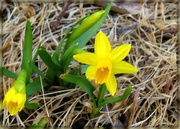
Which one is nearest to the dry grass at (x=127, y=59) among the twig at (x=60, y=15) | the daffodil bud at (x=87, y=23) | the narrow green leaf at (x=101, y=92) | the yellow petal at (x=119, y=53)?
the twig at (x=60, y=15)

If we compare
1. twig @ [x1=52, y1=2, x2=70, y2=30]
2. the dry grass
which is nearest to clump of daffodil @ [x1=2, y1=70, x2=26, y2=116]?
the dry grass

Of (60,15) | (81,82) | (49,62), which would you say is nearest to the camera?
(81,82)

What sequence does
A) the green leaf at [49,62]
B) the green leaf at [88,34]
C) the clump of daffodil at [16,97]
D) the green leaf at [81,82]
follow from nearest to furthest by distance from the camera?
the clump of daffodil at [16,97], the green leaf at [81,82], the green leaf at [49,62], the green leaf at [88,34]

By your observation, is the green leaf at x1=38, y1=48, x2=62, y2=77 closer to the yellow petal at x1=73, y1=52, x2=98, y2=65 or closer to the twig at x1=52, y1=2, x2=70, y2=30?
the yellow petal at x1=73, y1=52, x2=98, y2=65

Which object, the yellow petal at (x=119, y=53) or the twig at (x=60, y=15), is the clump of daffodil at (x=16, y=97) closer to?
the yellow petal at (x=119, y=53)

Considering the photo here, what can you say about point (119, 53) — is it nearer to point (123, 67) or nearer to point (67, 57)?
point (123, 67)

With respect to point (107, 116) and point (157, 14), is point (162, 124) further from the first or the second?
point (157, 14)

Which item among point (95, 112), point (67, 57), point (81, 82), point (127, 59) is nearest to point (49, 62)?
point (67, 57)
